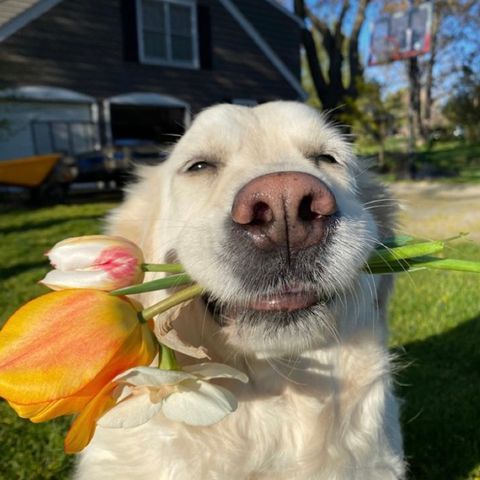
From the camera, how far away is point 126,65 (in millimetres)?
13352

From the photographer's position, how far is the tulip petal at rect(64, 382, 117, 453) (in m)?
1.04

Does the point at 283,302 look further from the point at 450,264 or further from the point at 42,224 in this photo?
the point at 42,224

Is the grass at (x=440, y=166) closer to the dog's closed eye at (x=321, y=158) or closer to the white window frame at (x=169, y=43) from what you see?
the white window frame at (x=169, y=43)

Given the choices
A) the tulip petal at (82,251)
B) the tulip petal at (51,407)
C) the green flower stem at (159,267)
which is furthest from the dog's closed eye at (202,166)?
the tulip petal at (51,407)

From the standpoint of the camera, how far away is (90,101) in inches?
507

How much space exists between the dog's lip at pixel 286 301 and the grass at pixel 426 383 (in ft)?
A: 4.06

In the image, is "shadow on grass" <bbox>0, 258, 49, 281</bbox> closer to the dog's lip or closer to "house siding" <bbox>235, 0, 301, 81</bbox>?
the dog's lip

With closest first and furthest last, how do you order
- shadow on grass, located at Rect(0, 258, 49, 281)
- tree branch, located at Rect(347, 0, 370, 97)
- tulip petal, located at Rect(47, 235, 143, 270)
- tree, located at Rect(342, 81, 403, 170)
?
tulip petal, located at Rect(47, 235, 143, 270) < shadow on grass, located at Rect(0, 258, 49, 281) < tree, located at Rect(342, 81, 403, 170) < tree branch, located at Rect(347, 0, 370, 97)

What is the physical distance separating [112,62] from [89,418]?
1334 centimetres

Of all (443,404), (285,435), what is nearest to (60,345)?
(285,435)

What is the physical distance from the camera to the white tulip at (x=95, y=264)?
1167 mm

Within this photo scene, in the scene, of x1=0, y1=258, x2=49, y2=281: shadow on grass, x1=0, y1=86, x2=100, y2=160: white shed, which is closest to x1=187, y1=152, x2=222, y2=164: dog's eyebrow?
x1=0, y1=258, x2=49, y2=281: shadow on grass

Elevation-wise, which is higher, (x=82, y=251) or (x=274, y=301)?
(x=82, y=251)

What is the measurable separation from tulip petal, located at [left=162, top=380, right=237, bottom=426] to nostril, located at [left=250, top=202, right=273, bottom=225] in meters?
0.39
